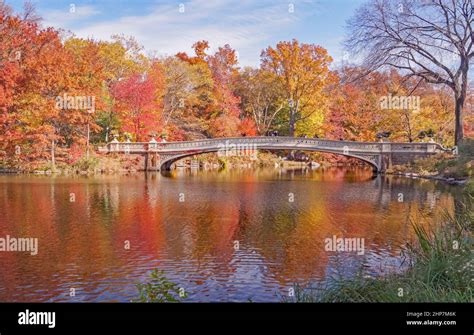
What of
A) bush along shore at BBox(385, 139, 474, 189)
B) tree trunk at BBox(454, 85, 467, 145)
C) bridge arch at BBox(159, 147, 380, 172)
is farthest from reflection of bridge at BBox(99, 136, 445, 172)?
tree trunk at BBox(454, 85, 467, 145)

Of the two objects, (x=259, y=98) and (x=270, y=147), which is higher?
(x=259, y=98)

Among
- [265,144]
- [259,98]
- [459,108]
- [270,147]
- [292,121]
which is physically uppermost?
[259,98]

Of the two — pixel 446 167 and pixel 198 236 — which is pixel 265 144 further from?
pixel 198 236

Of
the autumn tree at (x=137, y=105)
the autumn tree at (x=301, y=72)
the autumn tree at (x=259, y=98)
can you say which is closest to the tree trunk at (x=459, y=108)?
the autumn tree at (x=301, y=72)

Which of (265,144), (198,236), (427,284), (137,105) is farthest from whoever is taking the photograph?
(137,105)

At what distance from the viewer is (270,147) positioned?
37.6 meters

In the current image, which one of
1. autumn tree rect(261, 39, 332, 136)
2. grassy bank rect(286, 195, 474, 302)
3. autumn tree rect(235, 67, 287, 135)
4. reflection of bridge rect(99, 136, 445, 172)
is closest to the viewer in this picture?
grassy bank rect(286, 195, 474, 302)

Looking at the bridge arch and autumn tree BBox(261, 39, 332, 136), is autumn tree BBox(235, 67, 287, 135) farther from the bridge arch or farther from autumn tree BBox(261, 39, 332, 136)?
the bridge arch

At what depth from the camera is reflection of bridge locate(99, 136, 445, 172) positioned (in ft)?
119

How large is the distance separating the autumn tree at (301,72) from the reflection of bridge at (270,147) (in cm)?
1019

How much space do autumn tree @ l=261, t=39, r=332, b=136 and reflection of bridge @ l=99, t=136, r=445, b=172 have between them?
10.2 meters

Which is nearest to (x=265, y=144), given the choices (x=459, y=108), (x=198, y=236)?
(x=459, y=108)

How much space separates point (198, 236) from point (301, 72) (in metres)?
35.6
